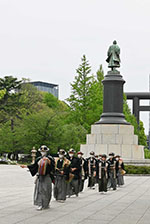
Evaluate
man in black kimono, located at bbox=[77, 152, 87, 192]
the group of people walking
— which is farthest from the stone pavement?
man in black kimono, located at bbox=[77, 152, 87, 192]

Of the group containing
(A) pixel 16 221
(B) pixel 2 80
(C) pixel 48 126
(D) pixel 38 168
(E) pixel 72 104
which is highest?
(B) pixel 2 80

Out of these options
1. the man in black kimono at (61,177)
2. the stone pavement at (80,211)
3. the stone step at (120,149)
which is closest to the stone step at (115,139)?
the stone step at (120,149)

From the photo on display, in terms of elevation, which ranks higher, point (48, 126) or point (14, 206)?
point (48, 126)

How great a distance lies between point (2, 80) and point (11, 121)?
9002mm

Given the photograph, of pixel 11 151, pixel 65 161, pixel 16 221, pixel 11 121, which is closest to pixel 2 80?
pixel 11 121

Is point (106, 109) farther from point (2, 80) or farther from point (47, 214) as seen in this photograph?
point (2, 80)

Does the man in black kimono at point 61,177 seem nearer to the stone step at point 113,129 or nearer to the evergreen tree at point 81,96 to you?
the stone step at point 113,129

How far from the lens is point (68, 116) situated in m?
52.8

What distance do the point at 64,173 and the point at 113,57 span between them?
19772 millimetres

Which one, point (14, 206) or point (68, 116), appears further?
point (68, 116)

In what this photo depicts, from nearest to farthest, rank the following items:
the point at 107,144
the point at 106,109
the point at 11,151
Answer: the point at 107,144
the point at 106,109
the point at 11,151

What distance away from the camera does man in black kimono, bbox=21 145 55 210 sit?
11422 mm

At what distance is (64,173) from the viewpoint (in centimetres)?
1367

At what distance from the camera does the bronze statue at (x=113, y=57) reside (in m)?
32.0
